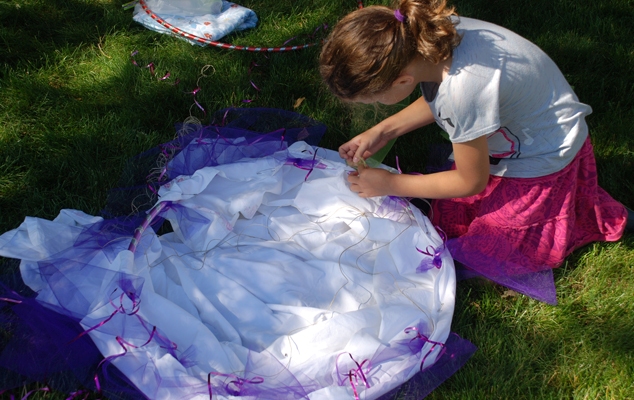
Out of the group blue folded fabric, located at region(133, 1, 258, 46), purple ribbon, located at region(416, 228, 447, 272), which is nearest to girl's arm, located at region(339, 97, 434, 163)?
purple ribbon, located at region(416, 228, 447, 272)

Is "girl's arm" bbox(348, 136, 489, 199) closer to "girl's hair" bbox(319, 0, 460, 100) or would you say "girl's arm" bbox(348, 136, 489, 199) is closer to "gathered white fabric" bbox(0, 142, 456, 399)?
"gathered white fabric" bbox(0, 142, 456, 399)

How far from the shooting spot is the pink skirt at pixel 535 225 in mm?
1582

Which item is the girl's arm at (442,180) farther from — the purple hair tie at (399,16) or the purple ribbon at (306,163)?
the purple hair tie at (399,16)

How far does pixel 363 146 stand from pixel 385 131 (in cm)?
8

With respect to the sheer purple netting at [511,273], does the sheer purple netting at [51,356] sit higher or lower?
lower

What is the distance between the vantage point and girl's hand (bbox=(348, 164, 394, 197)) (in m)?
1.63

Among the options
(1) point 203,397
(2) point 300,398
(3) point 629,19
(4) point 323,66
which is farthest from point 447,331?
(3) point 629,19

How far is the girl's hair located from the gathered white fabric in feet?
1.82

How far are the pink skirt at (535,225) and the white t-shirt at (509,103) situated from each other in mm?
62

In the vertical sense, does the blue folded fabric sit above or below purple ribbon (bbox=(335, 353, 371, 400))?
above

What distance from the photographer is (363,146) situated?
171cm

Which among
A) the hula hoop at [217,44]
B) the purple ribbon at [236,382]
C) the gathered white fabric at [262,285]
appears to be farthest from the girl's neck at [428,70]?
the hula hoop at [217,44]

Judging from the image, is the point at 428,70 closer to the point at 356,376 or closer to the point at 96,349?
the point at 356,376

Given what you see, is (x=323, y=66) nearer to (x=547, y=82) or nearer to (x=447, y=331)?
(x=547, y=82)
